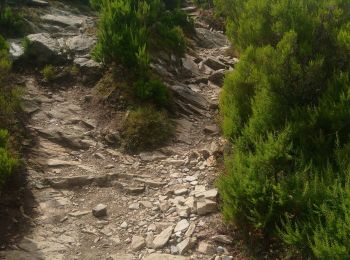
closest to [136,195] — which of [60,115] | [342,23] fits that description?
[60,115]

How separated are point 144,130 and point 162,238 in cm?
296

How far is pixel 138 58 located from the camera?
9.16m

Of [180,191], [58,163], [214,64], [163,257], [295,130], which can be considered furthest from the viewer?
[214,64]

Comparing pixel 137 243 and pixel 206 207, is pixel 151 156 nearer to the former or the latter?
pixel 206 207

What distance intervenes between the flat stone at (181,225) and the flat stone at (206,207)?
0.89 ft

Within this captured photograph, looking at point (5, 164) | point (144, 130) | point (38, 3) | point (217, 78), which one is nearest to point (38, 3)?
point (38, 3)

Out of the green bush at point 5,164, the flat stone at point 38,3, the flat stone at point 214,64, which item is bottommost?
the green bush at point 5,164

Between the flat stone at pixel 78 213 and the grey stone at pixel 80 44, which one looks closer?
the flat stone at pixel 78 213

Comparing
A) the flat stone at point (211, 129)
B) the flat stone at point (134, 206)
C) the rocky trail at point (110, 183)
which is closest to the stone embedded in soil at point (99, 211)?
the rocky trail at point (110, 183)

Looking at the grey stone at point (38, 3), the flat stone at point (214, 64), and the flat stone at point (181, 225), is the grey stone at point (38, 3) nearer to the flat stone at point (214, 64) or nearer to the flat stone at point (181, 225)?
the flat stone at point (214, 64)

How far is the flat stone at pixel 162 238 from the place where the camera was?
18.9ft

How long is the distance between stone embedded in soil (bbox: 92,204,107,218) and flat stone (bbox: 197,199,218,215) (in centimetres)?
145

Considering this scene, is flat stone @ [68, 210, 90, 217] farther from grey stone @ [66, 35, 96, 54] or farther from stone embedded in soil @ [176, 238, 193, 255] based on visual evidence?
grey stone @ [66, 35, 96, 54]

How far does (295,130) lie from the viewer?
629 centimetres
